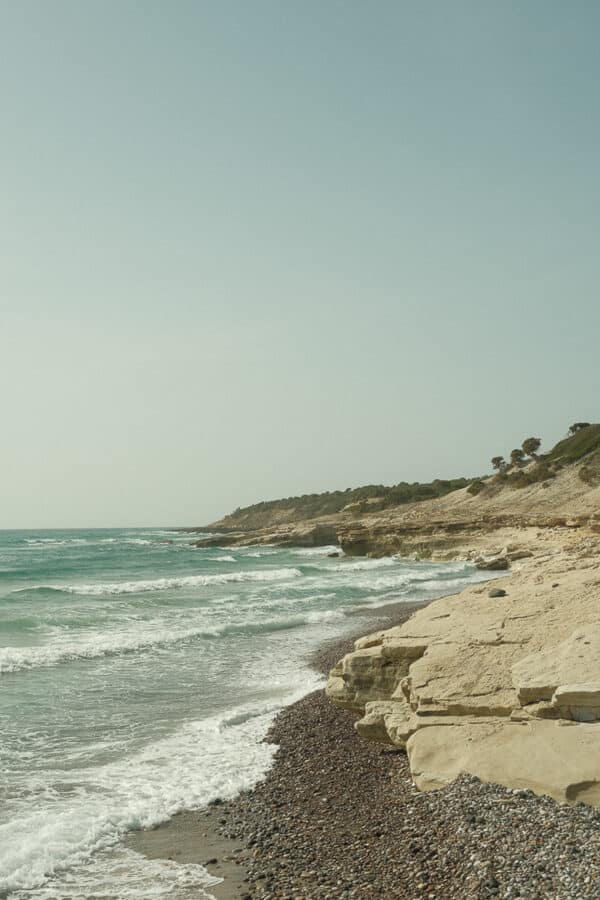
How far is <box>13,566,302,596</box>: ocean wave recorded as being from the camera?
37000 mm

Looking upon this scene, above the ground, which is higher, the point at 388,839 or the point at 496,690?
the point at 496,690

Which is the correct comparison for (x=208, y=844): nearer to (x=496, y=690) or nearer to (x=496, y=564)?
(x=496, y=690)

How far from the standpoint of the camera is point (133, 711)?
44.2 ft

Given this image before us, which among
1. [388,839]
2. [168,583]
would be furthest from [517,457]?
[388,839]

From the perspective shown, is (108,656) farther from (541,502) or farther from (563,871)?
(541,502)

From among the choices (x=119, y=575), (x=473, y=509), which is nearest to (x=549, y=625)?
(x=119, y=575)

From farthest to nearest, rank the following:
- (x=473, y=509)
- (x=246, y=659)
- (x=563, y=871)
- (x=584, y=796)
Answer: (x=473, y=509) < (x=246, y=659) < (x=584, y=796) < (x=563, y=871)

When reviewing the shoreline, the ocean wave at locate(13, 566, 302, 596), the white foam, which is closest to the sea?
the shoreline

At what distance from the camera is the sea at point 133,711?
25.2 feet

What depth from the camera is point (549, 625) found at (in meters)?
10.7

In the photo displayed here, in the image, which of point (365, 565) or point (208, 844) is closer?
point (208, 844)

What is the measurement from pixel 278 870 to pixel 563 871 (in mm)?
2824

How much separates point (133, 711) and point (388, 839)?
7.59m

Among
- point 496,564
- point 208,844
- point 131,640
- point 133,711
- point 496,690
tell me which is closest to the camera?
point 208,844
